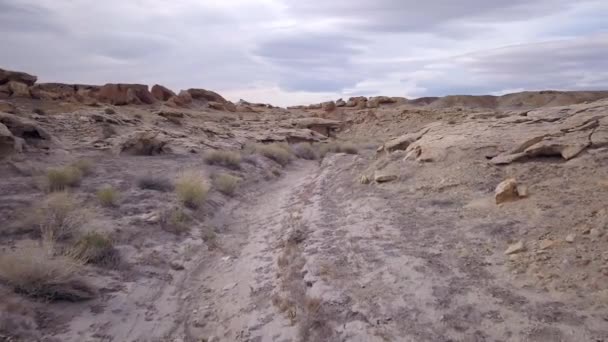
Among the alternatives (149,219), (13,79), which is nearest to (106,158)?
(149,219)

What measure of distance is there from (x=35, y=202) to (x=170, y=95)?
33.1 m

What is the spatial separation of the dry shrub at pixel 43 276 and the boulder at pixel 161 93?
115ft

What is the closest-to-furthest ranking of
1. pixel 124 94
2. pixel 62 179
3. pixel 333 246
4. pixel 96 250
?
pixel 96 250
pixel 333 246
pixel 62 179
pixel 124 94

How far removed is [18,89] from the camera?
27656 mm

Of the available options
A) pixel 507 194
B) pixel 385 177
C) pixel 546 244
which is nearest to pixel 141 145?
pixel 385 177

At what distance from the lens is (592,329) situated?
3.71 metres

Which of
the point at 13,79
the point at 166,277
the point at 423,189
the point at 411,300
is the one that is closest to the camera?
the point at 411,300

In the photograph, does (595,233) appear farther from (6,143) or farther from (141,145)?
(141,145)

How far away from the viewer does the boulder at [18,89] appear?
90.0 feet

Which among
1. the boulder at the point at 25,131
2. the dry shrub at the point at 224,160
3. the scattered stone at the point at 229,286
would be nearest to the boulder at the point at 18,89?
the boulder at the point at 25,131

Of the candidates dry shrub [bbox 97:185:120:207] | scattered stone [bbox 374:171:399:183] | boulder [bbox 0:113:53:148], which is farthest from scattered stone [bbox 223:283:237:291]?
boulder [bbox 0:113:53:148]

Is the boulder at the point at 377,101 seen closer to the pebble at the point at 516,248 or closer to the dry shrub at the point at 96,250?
the dry shrub at the point at 96,250

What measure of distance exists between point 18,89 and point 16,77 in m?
2.33

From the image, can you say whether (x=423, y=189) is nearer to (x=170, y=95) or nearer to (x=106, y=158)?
(x=106, y=158)
